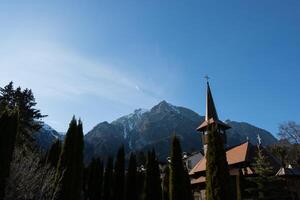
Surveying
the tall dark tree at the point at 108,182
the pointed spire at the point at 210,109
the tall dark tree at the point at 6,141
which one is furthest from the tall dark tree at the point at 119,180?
the tall dark tree at the point at 6,141

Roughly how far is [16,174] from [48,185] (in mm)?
3691

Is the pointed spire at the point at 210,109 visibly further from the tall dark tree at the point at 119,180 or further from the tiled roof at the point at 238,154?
the tall dark tree at the point at 119,180

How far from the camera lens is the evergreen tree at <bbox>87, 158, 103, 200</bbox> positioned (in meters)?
43.8

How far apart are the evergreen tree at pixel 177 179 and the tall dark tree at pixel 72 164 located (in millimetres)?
6939

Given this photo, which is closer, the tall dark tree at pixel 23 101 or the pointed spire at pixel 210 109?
the tall dark tree at pixel 23 101

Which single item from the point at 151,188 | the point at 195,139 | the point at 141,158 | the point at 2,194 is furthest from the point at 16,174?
the point at 195,139

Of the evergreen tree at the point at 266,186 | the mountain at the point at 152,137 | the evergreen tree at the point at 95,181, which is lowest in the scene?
the evergreen tree at the point at 266,186

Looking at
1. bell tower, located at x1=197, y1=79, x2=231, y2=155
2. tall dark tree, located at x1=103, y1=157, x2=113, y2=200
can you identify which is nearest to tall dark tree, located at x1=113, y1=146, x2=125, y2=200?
tall dark tree, located at x1=103, y1=157, x2=113, y2=200

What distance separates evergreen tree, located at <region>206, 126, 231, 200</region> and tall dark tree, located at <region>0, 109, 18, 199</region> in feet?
40.4

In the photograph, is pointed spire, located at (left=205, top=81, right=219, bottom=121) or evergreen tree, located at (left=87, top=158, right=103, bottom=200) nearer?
evergreen tree, located at (left=87, top=158, right=103, bottom=200)

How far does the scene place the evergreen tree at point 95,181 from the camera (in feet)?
144

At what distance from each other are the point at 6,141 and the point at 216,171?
13025mm

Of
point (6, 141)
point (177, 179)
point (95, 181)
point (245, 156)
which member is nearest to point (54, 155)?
point (177, 179)

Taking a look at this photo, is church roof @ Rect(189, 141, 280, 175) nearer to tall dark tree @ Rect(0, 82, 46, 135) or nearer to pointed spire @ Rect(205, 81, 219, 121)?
pointed spire @ Rect(205, 81, 219, 121)
